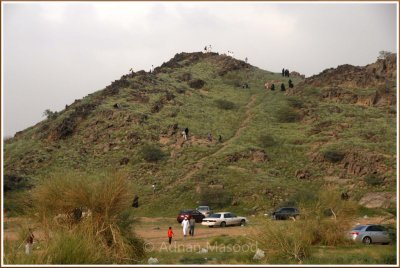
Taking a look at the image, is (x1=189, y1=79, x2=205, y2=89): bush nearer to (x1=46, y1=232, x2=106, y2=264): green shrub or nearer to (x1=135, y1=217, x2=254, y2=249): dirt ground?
(x1=135, y1=217, x2=254, y2=249): dirt ground

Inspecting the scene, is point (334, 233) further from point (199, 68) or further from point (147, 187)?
point (199, 68)

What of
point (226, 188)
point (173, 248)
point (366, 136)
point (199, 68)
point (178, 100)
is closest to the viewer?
point (173, 248)

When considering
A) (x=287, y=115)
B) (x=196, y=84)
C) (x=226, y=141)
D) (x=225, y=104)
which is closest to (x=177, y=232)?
(x=226, y=141)

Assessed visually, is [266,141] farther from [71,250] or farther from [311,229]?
[71,250]

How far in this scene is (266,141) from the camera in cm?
5978

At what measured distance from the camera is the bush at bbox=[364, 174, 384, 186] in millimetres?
46091

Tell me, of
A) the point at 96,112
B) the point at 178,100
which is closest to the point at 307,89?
the point at 178,100

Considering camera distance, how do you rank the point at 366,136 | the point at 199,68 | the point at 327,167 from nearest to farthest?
the point at 327,167 → the point at 366,136 → the point at 199,68

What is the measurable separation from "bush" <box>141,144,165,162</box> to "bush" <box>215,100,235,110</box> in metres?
21.0

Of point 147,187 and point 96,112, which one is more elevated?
point 96,112

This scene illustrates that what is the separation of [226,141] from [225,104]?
16001 mm

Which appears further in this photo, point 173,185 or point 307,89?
point 307,89

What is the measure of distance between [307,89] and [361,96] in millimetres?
9224

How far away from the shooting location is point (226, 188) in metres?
47.1
